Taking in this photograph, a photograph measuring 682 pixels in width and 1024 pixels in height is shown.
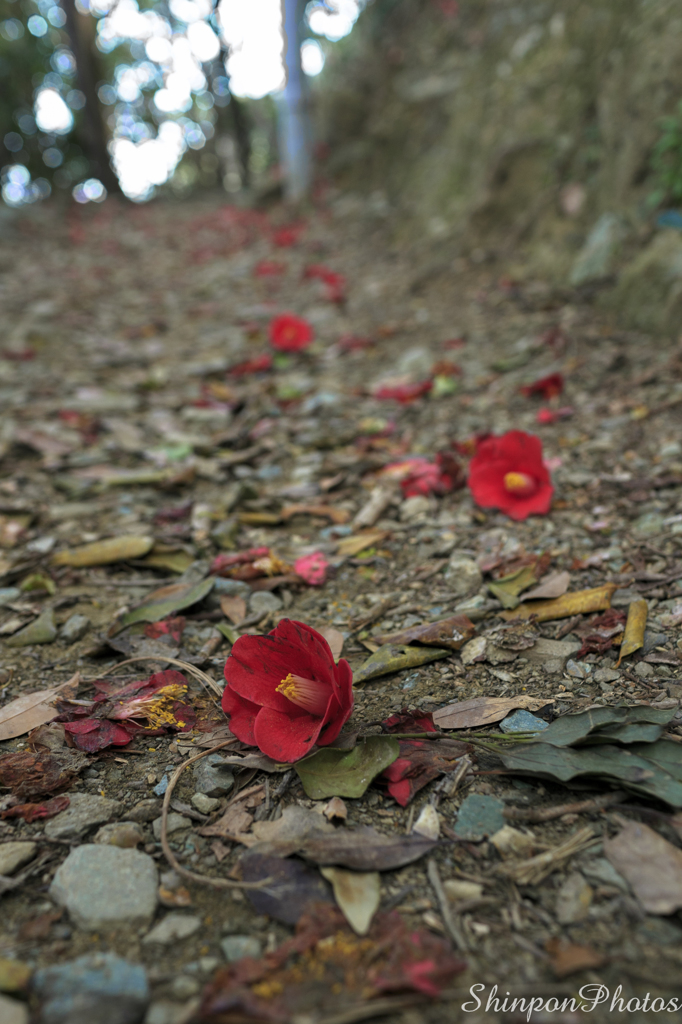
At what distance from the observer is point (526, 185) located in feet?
13.5

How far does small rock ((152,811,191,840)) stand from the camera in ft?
3.71

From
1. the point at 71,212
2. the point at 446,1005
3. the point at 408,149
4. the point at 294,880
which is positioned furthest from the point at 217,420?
the point at 71,212

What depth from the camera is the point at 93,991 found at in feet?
2.80

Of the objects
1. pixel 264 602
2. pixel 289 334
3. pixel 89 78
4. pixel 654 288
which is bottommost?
pixel 264 602

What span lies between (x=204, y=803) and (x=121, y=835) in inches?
5.9

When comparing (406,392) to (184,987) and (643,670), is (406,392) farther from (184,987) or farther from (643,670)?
(184,987)

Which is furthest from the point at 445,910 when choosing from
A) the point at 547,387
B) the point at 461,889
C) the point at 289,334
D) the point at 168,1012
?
the point at 289,334

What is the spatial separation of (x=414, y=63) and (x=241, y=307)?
3786 mm

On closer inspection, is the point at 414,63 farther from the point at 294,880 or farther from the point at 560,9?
the point at 294,880

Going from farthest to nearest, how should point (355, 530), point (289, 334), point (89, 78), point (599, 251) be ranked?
point (89, 78) → point (289, 334) → point (599, 251) → point (355, 530)

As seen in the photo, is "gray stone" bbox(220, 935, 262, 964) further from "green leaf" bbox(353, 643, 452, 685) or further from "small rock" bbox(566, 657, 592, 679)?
"small rock" bbox(566, 657, 592, 679)

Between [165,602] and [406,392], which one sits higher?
[406,392]

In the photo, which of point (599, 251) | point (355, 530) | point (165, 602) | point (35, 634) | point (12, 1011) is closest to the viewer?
point (12, 1011)

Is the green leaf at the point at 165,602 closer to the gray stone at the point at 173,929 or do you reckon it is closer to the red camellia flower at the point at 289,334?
the gray stone at the point at 173,929
